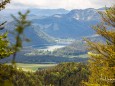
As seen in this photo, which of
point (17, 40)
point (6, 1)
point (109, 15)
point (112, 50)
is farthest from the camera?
point (109, 15)

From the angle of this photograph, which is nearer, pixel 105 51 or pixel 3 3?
pixel 3 3

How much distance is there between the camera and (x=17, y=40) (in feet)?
11.6

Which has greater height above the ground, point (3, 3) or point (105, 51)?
point (3, 3)

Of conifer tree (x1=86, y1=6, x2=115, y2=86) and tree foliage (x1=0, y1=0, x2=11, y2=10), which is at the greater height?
tree foliage (x1=0, y1=0, x2=11, y2=10)

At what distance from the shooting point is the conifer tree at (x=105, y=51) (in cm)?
1719

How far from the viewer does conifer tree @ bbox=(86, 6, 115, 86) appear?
17.2 m

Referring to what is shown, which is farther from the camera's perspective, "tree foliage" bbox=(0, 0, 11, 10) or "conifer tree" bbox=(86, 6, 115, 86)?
"conifer tree" bbox=(86, 6, 115, 86)

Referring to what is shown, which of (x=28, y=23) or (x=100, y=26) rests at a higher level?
(x=28, y=23)

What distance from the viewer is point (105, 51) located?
17.9 meters

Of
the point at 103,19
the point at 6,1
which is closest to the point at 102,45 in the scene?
the point at 103,19

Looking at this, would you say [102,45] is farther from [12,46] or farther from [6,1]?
[12,46]

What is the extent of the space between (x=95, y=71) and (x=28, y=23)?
55.8ft

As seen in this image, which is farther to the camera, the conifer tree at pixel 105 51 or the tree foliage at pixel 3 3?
the conifer tree at pixel 105 51

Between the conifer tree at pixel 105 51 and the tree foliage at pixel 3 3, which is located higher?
the tree foliage at pixel 3 3
